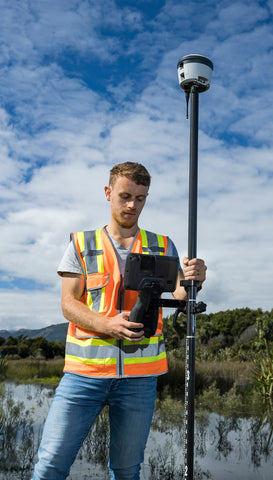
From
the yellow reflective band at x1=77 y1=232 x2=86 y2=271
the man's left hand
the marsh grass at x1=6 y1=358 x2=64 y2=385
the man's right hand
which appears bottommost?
the marsh grass at x1=6 y1=358 x2=64 y2=385

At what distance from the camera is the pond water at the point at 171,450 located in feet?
17.9

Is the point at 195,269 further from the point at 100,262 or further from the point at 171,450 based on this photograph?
the point at 171,450

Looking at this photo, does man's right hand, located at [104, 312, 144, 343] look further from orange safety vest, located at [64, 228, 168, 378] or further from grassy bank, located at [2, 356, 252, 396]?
grassy bank, located at [2, 356, 252, 396]

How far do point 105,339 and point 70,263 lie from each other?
1.58 ft

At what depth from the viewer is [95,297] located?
2.49 meters

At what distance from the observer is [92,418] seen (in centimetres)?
240

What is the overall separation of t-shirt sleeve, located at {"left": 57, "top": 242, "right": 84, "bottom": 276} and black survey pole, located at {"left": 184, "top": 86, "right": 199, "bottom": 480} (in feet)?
2.10

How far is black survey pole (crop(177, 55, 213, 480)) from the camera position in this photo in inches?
95.4

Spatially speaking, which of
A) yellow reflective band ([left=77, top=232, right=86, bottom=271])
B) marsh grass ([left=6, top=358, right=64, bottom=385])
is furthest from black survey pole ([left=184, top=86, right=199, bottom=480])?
marsh grass ([left=6, top=358, right=64, bottom=385])

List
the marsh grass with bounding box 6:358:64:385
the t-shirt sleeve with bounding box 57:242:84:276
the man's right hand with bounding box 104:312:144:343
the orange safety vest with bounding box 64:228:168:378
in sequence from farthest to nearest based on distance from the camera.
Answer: the marsh grass with bounding box 6:358:64:385
the t-shirt sleeve with bounding box 57:242:84:276
the orange safety vest with bounding box 64:228:168:378
the man's right hand with bounding box 104:312:144:343

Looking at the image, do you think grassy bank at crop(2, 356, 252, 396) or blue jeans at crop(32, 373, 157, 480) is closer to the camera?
blue jeans at crop(32, 373, 157, 480)

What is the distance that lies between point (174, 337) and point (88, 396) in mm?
19908

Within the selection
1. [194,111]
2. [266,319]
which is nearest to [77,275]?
[194,111]

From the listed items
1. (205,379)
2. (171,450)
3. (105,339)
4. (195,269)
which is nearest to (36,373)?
(205,379)
